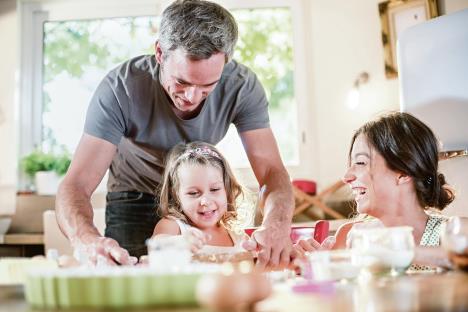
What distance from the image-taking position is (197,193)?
2080 millimetres

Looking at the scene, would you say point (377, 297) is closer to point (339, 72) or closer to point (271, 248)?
point (271, 248)

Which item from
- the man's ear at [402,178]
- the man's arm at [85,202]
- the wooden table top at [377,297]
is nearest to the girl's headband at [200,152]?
the man's arm at [85,202]

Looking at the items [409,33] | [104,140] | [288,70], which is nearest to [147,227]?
[104,140]

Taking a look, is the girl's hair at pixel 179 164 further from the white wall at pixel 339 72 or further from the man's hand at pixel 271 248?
the white wall at pixel 339 72

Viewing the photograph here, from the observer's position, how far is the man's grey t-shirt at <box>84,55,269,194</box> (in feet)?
6.57

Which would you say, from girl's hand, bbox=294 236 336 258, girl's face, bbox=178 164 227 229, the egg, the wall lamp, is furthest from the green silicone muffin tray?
the wall lamp

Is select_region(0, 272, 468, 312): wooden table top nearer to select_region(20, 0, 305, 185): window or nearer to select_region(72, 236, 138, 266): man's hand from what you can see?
select_region(72, 236, 138, 266): man's hand

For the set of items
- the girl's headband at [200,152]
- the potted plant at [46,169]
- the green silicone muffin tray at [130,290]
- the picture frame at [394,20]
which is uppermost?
the picture frame at [394,20]

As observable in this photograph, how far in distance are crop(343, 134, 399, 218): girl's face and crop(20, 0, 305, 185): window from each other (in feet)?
7.62

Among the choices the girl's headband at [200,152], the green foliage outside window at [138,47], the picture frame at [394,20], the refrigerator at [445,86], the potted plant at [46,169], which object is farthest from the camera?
the green foliage outside window at [138,47]

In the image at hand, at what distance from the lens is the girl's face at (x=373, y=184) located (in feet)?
6.08

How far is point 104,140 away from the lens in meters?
1.96

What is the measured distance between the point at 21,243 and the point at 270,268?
2.57 metres

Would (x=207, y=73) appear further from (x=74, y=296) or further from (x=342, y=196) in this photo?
(x=342, y=196)
